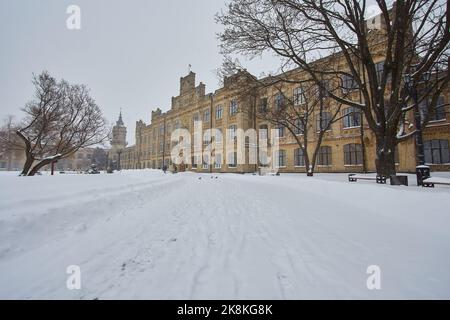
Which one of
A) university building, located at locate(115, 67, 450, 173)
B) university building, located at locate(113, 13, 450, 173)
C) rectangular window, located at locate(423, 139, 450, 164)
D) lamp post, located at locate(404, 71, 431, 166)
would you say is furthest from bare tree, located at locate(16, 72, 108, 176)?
rectangular window, located at locate(423, 139, 450, 164)

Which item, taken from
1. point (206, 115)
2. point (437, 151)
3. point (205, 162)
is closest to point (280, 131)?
point (205, 162)

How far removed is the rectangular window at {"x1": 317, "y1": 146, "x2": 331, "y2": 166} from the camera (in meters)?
26.2

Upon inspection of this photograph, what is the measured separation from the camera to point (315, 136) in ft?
88.3

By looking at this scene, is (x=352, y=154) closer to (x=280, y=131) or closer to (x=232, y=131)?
(x=280, y=131)

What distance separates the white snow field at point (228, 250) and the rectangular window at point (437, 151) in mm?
21158

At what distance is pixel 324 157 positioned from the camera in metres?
26.6

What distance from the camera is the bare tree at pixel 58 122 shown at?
19125 millimetres

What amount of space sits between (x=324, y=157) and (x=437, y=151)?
32.9 ft

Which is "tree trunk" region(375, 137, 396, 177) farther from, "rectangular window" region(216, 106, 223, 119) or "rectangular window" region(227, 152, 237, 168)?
"rectangular window" region(216, 106, 223, 119)
